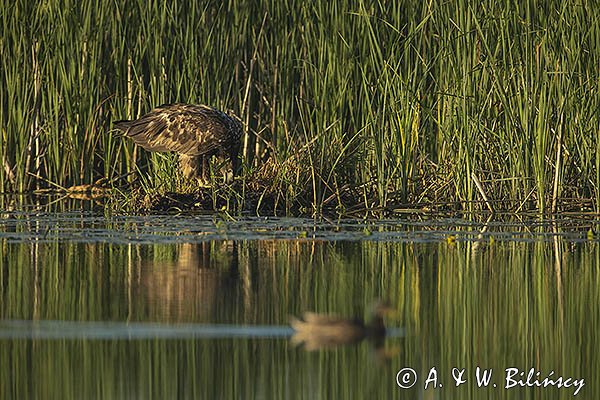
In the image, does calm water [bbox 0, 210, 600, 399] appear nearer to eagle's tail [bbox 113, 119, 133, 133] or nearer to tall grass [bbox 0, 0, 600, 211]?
tall grass [bbox 0, 0, 600, 211]

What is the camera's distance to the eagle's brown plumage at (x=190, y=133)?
38.0ft

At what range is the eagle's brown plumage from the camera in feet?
38.0

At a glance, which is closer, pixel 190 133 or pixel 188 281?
pixel 188 281

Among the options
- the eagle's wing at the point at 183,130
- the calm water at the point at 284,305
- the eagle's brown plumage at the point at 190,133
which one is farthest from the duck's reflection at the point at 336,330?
the eagle's wing at the point at 183,130

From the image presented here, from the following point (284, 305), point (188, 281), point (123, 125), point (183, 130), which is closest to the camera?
point (284, 305)

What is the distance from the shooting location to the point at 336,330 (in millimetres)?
5531

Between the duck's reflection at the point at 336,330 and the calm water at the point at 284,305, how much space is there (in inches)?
2.0

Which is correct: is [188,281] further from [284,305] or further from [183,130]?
[183,130]

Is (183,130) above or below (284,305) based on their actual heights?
above

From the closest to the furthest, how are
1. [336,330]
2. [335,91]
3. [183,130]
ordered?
[336,330] → [183,130] → [335,91]

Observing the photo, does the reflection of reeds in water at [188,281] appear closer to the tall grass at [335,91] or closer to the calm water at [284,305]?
the calm water at [284,305]

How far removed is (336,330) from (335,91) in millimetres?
6254

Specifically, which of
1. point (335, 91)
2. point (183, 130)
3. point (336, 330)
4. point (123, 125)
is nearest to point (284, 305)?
point (336, 330)

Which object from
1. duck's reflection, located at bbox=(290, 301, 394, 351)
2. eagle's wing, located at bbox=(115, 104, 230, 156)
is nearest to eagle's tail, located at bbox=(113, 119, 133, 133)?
eagle's wing, located at bbox=(115, 104, 230, 156)
